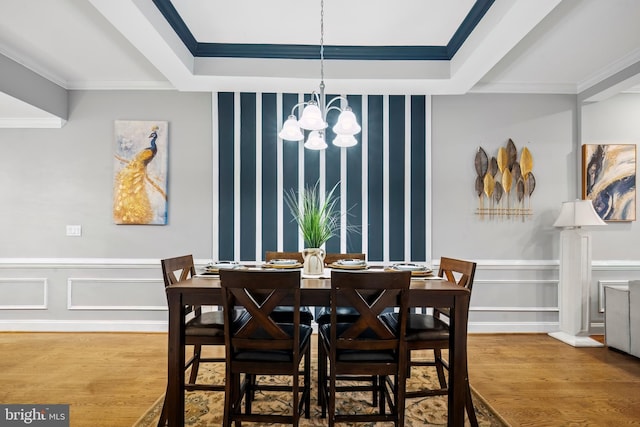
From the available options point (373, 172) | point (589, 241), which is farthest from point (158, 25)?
point (589, 241)

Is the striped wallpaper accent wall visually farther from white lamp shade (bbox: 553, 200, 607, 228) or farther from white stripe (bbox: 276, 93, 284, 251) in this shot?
white lamp shade (bbox: 553, 200, 607, 228)

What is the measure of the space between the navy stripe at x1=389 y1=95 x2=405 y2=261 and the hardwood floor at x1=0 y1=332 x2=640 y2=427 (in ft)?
3.87

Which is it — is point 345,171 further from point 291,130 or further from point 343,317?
point 343,317

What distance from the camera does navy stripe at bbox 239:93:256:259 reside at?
402cm

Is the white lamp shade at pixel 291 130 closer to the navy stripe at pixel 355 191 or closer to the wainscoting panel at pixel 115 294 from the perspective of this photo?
the navy stripe at pixel 355 191

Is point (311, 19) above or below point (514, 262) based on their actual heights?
above

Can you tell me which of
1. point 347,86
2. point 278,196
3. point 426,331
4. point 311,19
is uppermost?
point 311,19

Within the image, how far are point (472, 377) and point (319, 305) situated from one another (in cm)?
162

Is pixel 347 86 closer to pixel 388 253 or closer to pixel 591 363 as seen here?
pixel 388 253

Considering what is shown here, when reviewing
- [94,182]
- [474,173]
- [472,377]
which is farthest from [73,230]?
[474,173]

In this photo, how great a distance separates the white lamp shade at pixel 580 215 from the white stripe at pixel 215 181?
132 inches

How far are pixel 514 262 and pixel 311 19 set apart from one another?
10.0 feet

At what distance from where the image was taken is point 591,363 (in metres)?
3.21

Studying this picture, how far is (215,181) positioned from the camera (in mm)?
4031
